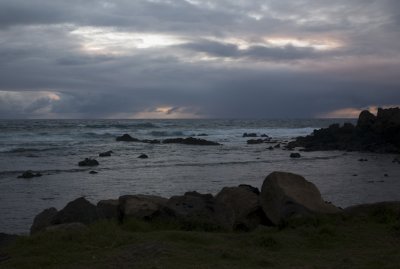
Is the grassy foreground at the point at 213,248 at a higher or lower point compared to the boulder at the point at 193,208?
lower

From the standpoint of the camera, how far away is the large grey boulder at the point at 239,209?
9.67m

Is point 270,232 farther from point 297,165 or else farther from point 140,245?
point 297,165

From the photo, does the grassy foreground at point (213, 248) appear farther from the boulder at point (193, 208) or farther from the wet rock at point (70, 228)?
the boulder at point (193, 208)

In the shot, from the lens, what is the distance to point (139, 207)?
9.74 m

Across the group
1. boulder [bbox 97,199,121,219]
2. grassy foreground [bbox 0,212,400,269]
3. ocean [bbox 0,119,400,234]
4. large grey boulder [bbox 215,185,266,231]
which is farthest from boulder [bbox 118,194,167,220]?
ocean [bbox 0,119,400,234]

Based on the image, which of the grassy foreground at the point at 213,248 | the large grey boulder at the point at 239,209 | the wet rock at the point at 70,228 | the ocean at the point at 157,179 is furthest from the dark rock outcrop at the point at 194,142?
the wet rock at the point at 70,228

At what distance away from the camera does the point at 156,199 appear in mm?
10523

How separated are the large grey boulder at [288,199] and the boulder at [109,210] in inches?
124

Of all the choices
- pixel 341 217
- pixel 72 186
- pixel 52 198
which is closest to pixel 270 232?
pixel 341 217

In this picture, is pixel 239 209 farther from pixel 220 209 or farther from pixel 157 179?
pixel 157 179

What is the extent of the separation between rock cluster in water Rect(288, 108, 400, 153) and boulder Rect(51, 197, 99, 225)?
32.1 metres

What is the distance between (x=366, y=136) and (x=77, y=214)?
37.0 m

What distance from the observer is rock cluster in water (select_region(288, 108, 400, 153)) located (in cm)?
3919

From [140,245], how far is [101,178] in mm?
14337
